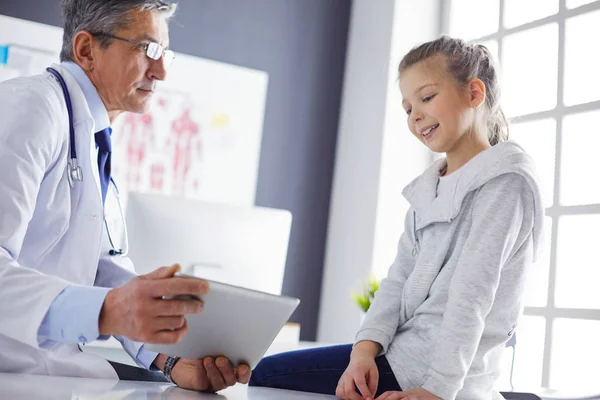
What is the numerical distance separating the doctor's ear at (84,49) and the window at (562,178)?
7.71 ft

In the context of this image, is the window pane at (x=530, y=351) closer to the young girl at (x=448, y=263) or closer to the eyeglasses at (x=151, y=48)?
the young girl at (x=448, y=263)

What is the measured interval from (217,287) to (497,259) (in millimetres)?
665

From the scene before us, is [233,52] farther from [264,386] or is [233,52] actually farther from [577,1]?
[264,386]

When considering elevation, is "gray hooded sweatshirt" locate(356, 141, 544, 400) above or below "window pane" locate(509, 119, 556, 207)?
below

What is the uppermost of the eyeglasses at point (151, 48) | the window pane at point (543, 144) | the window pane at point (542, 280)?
the window pane at point (543, 144)

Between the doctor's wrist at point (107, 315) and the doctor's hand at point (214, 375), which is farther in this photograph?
the doctor's hand at point (214, 375)

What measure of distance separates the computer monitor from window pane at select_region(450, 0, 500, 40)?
238 cm

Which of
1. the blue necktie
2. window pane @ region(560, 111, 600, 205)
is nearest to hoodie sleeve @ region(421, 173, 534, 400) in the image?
the blue necktie

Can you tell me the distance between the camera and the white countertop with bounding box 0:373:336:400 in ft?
3.20

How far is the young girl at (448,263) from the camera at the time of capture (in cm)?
140

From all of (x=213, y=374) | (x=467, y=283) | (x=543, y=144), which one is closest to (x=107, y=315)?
(x=213, y=374)

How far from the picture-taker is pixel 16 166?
1163mm

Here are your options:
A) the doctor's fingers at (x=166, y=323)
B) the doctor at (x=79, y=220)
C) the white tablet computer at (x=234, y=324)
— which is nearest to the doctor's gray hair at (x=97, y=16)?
the doctor at (x=79, y=220)

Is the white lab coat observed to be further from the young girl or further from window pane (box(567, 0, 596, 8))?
window pane (box(567, 0, 596, 8))
